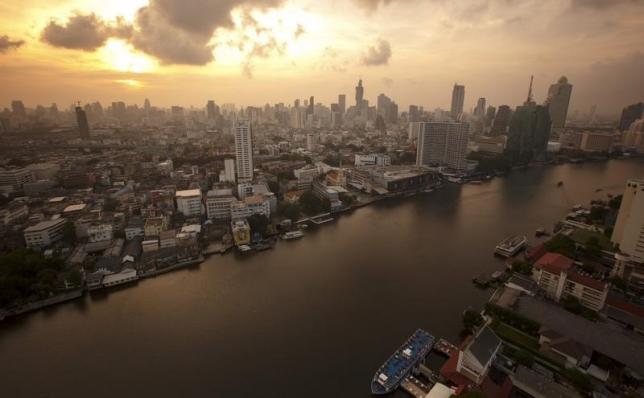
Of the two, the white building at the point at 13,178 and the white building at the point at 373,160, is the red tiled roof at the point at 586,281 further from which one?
the white building at the point at 13,178

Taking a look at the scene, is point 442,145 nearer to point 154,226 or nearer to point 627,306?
point 627,306

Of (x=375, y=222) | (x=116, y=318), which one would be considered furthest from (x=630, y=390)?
(x=116, y=318)

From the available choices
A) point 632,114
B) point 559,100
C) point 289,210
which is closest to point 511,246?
point 289,210

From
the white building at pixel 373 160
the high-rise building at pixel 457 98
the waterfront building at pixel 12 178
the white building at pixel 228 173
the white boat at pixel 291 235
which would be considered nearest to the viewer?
the white boat at pixel 291 235

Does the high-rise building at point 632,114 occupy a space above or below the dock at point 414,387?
above

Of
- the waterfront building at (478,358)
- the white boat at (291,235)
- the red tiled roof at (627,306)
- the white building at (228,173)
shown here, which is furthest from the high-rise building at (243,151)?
the red tiled roof at (627,306)
